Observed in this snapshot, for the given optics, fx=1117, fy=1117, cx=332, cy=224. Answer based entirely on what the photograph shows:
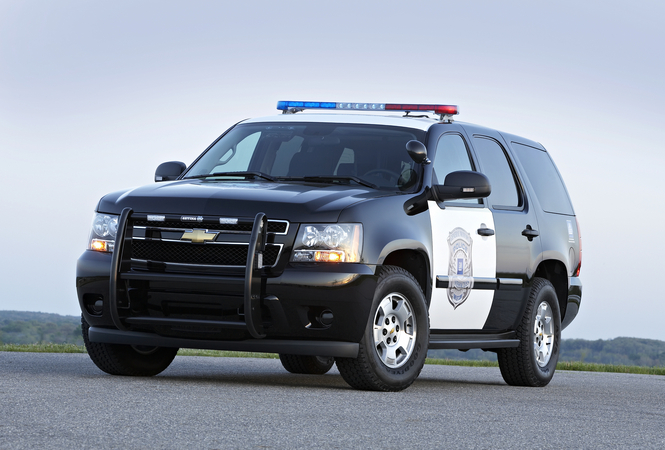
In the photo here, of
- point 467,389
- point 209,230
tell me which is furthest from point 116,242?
point 467,389

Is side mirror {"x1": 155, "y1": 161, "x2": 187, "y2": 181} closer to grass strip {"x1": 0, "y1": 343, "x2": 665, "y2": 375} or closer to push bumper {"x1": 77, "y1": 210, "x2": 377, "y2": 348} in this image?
push bumper {"x1": 77, "y1": 210, "x2": 377, "y2": 348}

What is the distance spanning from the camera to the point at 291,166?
29.2ft

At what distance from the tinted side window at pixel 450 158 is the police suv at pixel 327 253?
2 cm

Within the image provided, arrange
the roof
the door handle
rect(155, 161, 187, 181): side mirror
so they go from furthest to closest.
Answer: the door handle, rect(155, 161, 187, 181): side mirror, the roof

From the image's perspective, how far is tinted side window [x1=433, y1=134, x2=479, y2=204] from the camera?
8945 mm

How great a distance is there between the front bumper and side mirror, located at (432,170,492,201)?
4.15ft

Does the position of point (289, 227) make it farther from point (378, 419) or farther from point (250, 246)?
point (378, 419)

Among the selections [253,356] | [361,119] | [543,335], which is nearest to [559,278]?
[543,335]

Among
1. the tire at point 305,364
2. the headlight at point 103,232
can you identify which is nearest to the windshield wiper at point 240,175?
the headlight at point 103,232

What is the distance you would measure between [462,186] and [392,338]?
1.36m

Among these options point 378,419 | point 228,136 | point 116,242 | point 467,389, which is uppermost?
point 228,136

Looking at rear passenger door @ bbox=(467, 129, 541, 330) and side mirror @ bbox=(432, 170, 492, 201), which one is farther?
rear passenger door @ bbox=(467, 129, 541, 330)

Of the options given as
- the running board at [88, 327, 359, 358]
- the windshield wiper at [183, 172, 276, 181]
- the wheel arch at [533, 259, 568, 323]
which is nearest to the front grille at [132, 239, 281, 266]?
the running board at [88, 327, 359, 358]

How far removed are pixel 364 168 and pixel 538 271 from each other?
106 inches
